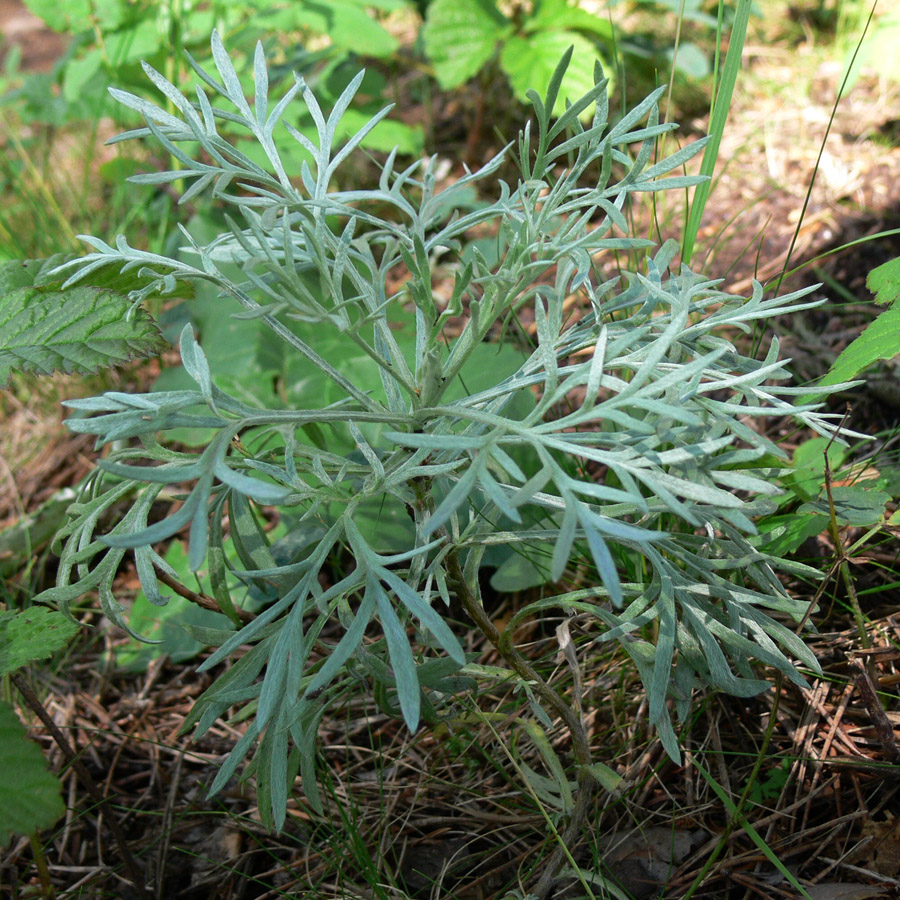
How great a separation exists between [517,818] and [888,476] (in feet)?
2.52

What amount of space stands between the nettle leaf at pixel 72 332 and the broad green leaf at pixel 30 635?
1.15 feet

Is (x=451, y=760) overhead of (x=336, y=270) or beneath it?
beneath

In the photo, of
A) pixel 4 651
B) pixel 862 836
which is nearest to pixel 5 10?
pixel 4 651

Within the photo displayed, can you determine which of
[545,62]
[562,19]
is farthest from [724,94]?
[562,19]

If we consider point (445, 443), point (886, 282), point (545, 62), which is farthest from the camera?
point (545, 62)

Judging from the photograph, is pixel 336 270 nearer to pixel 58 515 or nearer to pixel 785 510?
pixel 785 510

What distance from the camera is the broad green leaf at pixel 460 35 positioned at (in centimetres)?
262

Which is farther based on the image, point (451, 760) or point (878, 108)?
point (878, 108)

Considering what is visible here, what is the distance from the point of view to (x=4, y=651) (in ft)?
3.65

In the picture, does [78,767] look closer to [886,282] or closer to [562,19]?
[886,282]

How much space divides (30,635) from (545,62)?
7.28ft

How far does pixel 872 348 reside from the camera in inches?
42.6

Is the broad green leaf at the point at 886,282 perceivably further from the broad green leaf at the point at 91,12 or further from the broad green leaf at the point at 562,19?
the broad green leaf at the point at 91,12

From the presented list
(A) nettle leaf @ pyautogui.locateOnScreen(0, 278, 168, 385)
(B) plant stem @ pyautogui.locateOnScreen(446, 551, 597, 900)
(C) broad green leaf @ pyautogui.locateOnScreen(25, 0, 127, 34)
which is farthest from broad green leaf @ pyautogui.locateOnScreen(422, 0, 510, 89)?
(B) plant stem @ pyautogui.locateOnScreen(446, 551, 597, 900)
